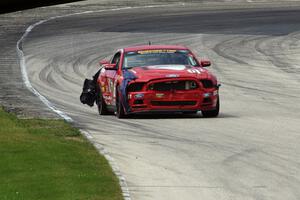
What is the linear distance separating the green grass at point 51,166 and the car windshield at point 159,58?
3.71 m

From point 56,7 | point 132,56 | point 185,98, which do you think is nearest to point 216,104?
point 185,98

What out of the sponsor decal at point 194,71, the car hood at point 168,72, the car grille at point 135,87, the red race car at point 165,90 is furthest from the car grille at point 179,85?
the car grille at point 135,87

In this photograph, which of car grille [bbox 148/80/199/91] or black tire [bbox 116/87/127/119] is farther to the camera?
black tire [bbox 116/87/127/119]

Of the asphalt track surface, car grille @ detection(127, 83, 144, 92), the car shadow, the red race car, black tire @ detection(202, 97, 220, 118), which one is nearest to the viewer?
the asphalt track surface

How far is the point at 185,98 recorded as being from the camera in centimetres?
1984

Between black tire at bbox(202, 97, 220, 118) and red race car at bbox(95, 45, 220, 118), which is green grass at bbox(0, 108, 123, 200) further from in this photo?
black tire at bbox(202, 97, 220, 118)

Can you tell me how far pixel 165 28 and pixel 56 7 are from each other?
35.3 ft

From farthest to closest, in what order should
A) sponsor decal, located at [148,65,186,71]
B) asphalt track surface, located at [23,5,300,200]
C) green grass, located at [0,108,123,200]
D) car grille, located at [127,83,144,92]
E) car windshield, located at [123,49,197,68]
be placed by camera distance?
1. car windshield, located at [123,49,197,68]
2. sponsor decal, located at [148,65,186,71]
3. car grille, located at [127,83,144,92]
4. asphalt track surface, located at [23,5,300,200]
5. green grass, located at [0,108,123,200]

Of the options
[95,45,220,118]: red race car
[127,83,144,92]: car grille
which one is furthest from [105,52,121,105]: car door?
[127,83,144,92]: car grille

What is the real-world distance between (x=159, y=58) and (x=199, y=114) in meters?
1.39

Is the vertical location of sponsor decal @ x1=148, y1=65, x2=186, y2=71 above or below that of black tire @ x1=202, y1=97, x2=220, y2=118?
above

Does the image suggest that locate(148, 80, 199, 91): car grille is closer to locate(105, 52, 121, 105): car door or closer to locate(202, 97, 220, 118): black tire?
locate(202, 97, 220, 118): black tire

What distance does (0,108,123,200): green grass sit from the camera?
11266mm

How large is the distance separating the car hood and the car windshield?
1.26 feet
